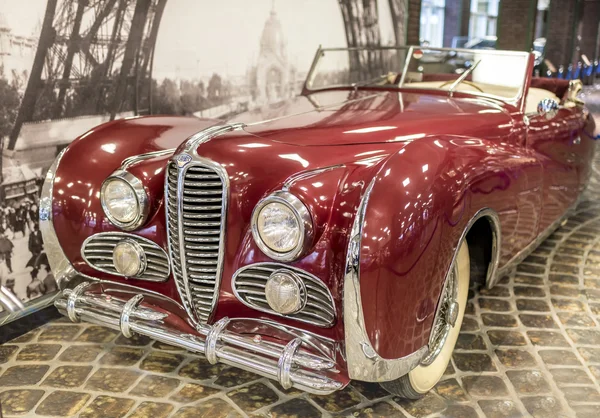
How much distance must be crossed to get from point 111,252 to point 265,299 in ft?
2.69

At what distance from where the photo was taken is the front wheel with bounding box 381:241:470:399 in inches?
91.2

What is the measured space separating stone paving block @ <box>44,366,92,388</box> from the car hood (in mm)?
1361

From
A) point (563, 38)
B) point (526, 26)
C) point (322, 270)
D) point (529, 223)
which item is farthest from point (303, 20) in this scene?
point (563, 38)

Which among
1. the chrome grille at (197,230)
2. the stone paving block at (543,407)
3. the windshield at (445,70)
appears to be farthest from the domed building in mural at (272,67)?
the stone paving block at (543,407)

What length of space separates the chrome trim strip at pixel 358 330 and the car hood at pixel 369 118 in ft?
2.07

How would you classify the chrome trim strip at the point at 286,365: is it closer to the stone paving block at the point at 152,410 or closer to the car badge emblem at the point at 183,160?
the stone paving block at the point at 152,410

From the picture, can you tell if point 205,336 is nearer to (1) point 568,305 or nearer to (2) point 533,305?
(2) point 533,305

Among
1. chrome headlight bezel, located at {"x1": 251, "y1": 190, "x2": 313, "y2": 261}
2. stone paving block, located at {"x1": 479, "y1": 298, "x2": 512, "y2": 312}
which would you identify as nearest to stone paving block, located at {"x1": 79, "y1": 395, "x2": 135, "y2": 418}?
chrome headlight bezel, located at {"x1": 251, "y1": 190, "x2": 313, "y2": 261}

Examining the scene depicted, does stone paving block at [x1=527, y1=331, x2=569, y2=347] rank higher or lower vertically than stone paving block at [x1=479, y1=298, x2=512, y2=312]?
lower

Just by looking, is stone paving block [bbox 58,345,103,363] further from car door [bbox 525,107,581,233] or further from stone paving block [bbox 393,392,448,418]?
car door [bbox 525,107,581,233]

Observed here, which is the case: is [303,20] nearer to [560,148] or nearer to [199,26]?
[199,26]

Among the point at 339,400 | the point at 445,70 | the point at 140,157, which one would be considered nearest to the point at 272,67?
the point at 445,70

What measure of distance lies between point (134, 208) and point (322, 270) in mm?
913

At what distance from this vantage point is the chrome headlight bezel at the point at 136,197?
2.39 metres
